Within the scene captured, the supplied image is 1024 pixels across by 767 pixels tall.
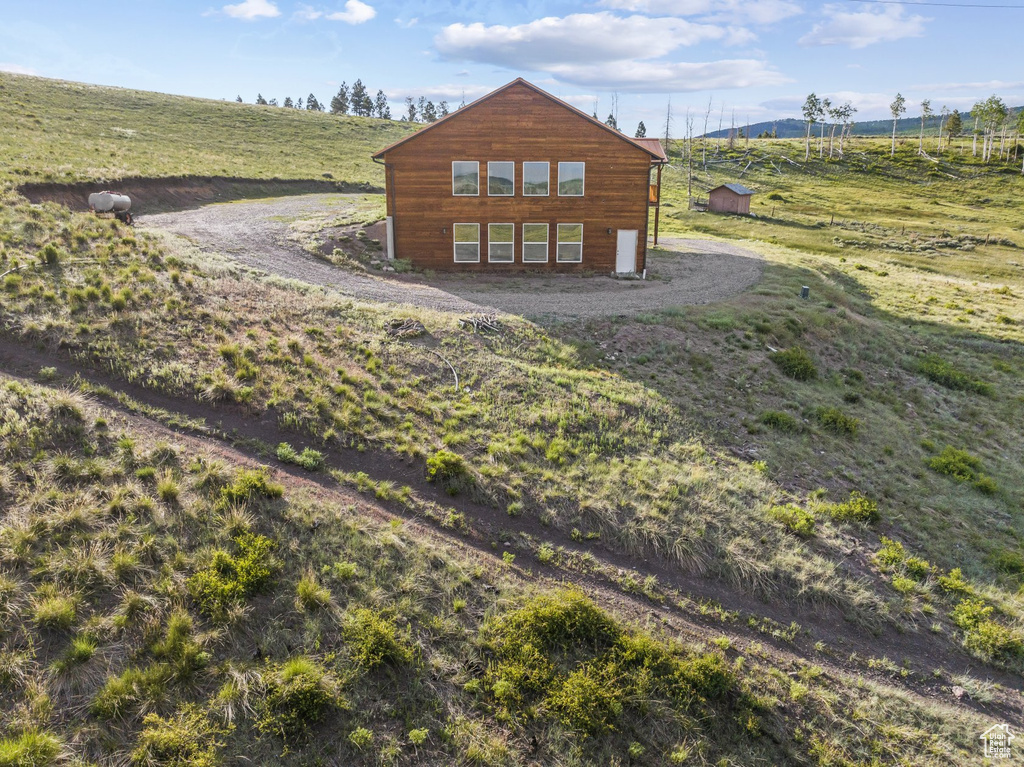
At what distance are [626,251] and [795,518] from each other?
1999 centimetres

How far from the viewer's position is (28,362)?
41.2 feet

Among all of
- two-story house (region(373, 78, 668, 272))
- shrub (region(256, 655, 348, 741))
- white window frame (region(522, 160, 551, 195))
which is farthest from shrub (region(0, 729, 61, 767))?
white window frame (region(522, 160, 551, 195))

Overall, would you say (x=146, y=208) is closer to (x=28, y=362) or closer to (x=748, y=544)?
(x=28, y=362)

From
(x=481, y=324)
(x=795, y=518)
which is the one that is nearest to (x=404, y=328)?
(x=481, y=324)

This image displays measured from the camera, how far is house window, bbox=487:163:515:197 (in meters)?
28.4

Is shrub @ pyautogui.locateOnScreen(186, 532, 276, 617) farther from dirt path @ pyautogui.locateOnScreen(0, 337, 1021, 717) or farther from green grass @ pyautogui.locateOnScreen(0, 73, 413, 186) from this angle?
green grass @ pyautogui.locateOnScreen(0, 73, 413, 186)

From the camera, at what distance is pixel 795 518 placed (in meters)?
12.8

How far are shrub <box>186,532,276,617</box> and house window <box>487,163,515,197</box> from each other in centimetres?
2287

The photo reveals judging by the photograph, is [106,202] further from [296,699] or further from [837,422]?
[837,422]

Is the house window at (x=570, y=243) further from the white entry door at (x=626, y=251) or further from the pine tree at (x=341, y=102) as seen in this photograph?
the pine tree at (x=341, y=102)

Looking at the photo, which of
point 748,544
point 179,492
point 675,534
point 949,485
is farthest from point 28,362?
point 949,485

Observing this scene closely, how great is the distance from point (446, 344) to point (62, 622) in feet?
38.3

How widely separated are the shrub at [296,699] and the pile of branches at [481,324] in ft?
41.4

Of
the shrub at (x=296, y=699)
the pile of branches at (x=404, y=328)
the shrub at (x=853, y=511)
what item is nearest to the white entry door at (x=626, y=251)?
the pile of branches at (x=404, y=328)
